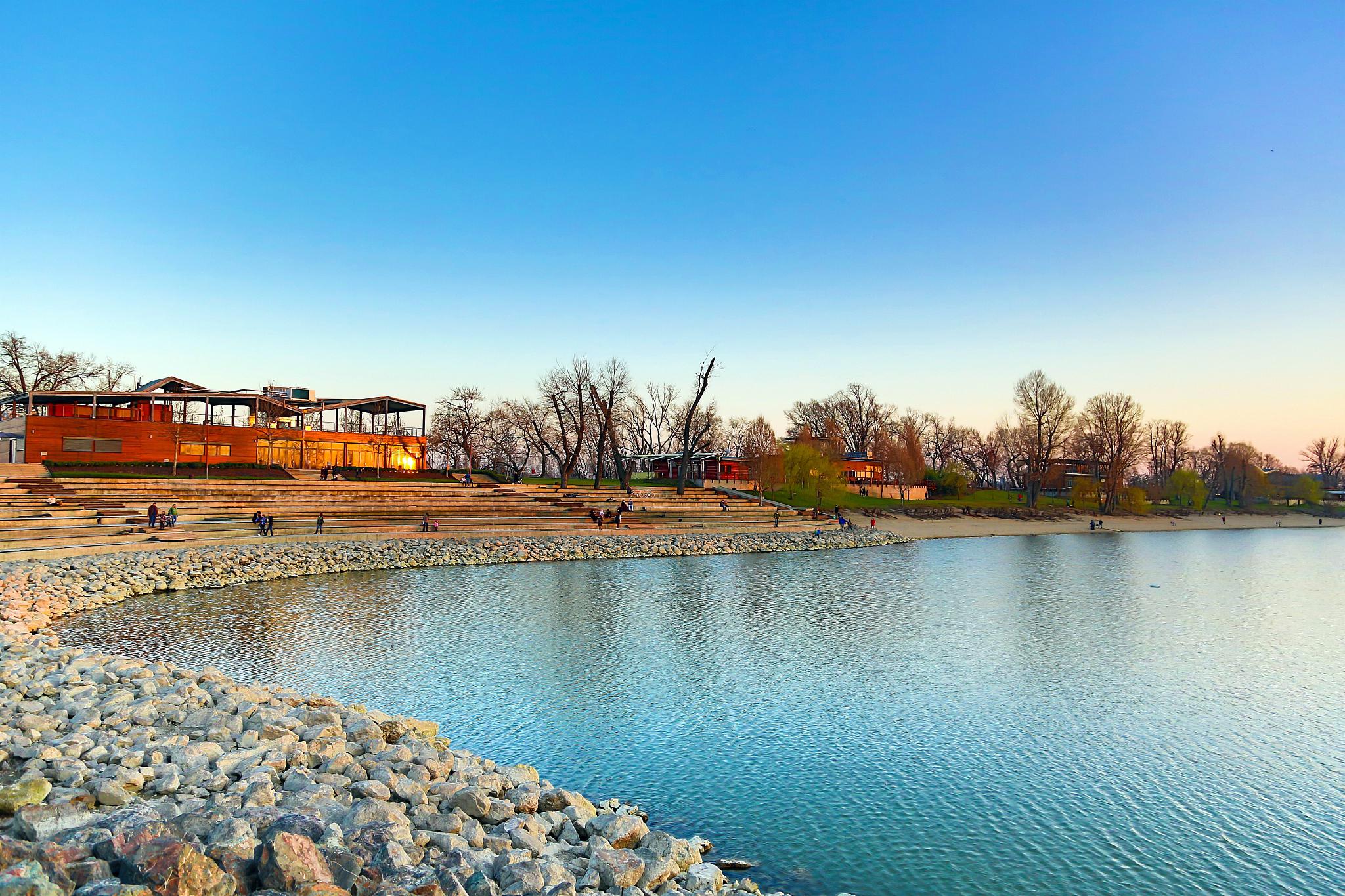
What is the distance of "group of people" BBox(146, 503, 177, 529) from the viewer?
109 feet

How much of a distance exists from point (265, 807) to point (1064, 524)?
81100 mm

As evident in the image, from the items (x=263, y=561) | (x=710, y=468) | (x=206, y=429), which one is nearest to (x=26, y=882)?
(x=263, y=561)

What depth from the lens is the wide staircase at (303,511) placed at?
102 feet

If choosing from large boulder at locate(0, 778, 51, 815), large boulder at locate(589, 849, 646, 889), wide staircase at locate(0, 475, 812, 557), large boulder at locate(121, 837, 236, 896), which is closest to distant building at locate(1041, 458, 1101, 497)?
wide staircase at locate(0, 475, 812, 557)

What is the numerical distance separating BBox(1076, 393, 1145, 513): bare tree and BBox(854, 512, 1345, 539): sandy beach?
4290 mm

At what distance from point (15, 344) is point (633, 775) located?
231 ft

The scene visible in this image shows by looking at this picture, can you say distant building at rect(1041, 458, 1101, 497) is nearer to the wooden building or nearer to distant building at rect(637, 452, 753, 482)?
distant building at rect(637, 452, 753, 482)

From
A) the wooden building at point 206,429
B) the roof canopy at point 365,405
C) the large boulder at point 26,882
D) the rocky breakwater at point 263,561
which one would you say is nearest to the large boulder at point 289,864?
the large boulder at point 26,882

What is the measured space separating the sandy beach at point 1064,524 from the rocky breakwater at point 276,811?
55.3 m

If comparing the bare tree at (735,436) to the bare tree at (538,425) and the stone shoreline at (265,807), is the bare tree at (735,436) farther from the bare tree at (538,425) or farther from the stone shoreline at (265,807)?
→ the stone shoreline at (265,807)

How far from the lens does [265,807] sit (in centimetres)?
719

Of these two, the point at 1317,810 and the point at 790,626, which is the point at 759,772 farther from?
the point at 790,626

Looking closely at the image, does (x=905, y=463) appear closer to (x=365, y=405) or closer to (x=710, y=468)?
(x=710, y=468)

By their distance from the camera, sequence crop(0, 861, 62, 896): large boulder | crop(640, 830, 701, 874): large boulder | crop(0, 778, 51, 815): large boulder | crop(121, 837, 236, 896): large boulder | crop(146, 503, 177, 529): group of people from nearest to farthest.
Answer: crop(0, 861, 62, 896): large boulder < crop(121, 837, 236, 896): large boulder < crop(0, 778, 51, 815): large boulder < crop(640, 830, 701, 874): large boulder < crop(146, 503, 177, 529): group of people
